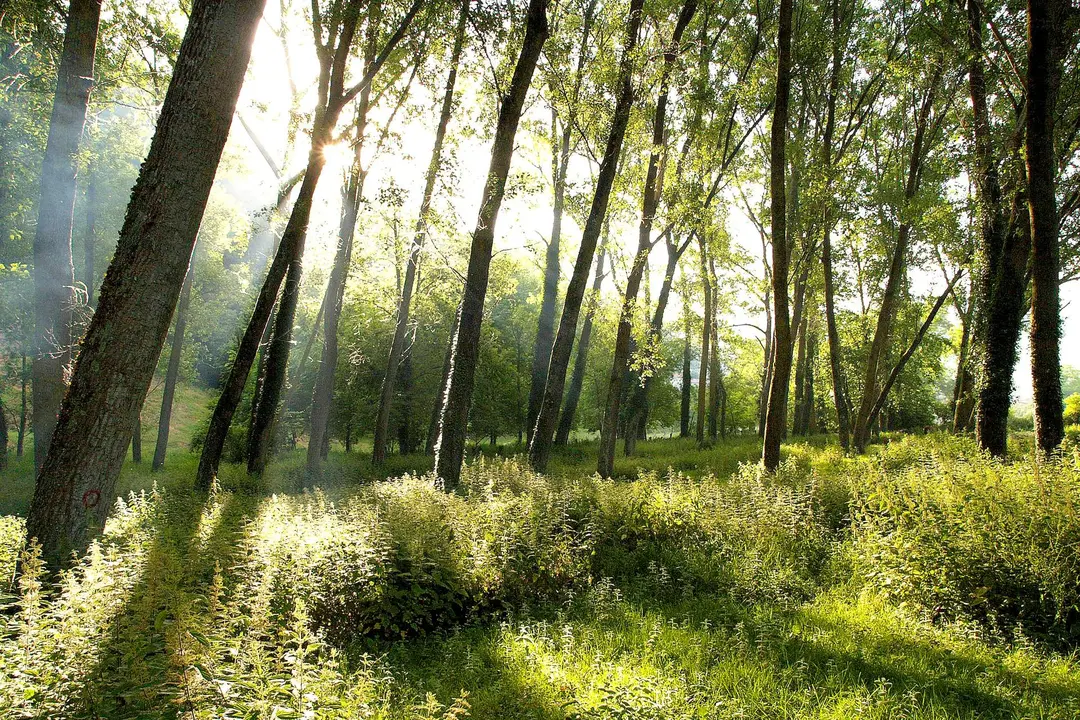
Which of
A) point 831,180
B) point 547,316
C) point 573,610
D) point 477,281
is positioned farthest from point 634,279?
point 573,610

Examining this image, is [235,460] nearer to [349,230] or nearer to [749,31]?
[349,230]

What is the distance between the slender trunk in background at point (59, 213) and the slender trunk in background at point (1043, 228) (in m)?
15.4

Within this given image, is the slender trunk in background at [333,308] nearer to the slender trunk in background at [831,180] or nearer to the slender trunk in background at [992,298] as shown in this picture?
the slender trunk in background at [831,180]

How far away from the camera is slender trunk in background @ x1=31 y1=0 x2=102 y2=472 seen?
28.2 feet

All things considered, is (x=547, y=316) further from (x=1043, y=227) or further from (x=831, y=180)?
(x=1043, y=227)

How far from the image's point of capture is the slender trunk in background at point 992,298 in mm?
11219

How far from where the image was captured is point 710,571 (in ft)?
21.9

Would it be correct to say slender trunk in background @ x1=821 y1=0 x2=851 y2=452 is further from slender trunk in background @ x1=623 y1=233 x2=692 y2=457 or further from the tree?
the tree

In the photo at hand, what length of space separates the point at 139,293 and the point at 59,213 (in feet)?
20.0

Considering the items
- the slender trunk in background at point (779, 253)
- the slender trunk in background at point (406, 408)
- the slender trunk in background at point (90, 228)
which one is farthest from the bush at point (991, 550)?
the slender trunk in background at point (90, 228)

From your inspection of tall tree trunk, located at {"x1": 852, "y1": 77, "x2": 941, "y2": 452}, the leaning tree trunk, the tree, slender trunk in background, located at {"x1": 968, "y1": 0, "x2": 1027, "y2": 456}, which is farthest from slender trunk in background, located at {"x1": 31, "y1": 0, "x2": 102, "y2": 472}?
tall tree trunk, located at {"x1": 852, "y1": 77, "x2": 941, "y2": 452}

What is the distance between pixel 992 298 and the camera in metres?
11.6

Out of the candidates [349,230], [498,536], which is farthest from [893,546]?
[349,230]

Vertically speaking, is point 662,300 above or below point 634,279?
above
